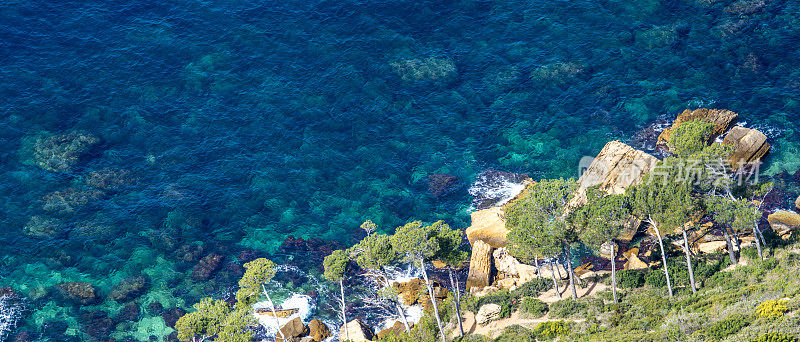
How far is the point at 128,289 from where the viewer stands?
7500 cm

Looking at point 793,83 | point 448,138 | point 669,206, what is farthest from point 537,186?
point 793,83

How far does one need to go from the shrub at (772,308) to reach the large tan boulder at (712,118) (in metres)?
37.2

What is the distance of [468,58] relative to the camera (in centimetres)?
10069

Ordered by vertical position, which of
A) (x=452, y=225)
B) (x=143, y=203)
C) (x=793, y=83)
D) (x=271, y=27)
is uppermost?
(x=793, y=83)

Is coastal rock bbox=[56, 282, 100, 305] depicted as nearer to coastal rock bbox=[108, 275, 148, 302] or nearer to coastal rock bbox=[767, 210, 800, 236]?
coastal rock bbox=[108, 275, 148, 302]

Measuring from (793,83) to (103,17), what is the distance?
101 m

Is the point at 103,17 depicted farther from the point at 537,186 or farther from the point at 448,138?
the point at 537,186

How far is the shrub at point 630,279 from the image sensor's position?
6400cm

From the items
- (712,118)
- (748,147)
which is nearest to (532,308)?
(748,147)

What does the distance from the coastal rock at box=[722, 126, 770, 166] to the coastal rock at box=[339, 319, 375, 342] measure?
147ft

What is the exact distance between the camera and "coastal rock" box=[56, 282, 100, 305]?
74188 mm

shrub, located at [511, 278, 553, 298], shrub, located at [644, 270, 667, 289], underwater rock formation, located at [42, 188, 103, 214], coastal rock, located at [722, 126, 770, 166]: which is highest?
coastal rock, located at [722, 126, 770, 166]

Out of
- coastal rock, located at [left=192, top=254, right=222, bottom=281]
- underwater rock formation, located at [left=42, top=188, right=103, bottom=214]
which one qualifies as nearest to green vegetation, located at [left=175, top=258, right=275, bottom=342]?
coastal rock, located at [left=192, top=254, right=222, bottom=281]

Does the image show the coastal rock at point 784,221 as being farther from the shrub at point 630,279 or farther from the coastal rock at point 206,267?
the coastal rock at point 206,267
